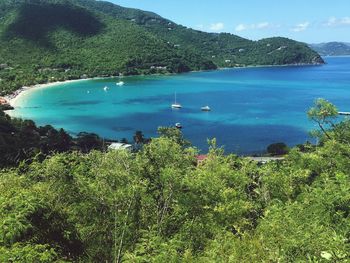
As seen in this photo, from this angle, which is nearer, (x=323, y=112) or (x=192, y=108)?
(x=323, y=112)

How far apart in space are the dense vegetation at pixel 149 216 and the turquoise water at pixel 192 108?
41145 millimetres

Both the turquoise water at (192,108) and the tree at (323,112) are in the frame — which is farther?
the turquoise water at (192,108)

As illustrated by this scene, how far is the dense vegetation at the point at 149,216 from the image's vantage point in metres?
7.75

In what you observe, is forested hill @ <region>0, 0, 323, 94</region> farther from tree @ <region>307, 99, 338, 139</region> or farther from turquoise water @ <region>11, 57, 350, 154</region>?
tree @ <region>307, 99, 338, 139</region>

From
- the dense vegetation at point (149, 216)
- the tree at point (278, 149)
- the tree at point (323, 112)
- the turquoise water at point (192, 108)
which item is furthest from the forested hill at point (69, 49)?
the dense vegetation at point (149, 216)

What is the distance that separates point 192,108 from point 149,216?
79210 millimetres

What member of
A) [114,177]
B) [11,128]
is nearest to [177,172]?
[114,177]

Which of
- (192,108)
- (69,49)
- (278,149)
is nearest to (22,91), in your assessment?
(192,108)

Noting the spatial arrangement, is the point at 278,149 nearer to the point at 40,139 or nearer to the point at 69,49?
the point at 40,139

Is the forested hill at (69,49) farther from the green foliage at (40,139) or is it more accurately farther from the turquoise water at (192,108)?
the green foliage at (40,139)

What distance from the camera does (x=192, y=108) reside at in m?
90.5

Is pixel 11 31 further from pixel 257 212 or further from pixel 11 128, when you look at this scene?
pixel 257 212

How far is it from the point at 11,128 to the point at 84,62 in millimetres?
105582

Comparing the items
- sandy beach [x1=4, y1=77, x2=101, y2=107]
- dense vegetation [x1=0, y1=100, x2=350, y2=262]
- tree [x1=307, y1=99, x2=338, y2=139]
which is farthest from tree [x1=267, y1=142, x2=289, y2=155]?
sandy beach [x1=4, y1=77, x2=101, y2=107]
